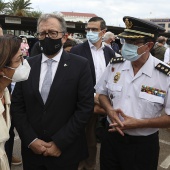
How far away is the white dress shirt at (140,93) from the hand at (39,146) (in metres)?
0.69

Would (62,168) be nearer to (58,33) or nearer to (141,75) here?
(141,75)

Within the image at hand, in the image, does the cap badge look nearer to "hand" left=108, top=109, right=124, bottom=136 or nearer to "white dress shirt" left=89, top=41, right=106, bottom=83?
"hand" left=108, top=109, right=124, bottom=136

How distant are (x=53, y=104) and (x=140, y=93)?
0.73m

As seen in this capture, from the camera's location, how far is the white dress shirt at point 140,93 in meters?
2.01

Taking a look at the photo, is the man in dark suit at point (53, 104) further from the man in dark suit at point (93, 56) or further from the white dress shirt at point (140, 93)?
the man in dark suit at point (93, 56)

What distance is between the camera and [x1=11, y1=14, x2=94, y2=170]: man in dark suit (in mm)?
2064

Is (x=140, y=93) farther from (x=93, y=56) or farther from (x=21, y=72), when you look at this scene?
(x=93, y=56)

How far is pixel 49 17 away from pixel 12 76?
623 mm

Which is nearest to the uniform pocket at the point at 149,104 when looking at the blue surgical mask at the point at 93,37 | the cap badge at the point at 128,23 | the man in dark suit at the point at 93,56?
the cap badge at the point at 128,23

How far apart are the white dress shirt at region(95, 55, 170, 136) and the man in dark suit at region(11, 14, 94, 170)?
26 cm

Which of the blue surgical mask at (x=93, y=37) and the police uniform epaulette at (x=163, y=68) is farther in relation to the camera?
the blue surgical mask at (x=93, y=37)

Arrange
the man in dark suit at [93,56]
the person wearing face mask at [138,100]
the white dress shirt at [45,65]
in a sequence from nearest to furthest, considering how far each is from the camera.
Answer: the person wearing face mask at [138,100] < the white dress shirt at [45,65] < the man in dark suit at [93,56]

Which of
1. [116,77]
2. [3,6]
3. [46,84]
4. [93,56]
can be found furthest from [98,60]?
[3,6]

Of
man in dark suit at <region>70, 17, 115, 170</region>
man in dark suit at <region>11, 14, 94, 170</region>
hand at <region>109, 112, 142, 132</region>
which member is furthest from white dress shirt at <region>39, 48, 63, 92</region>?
man in dark suit at <region>70, 17, 115, 170</region>
